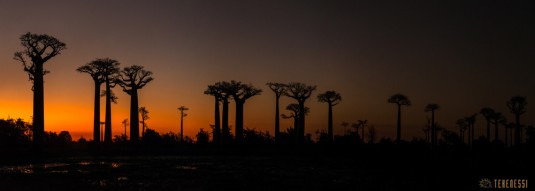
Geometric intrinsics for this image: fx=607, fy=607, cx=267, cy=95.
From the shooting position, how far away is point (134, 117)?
6588 cm

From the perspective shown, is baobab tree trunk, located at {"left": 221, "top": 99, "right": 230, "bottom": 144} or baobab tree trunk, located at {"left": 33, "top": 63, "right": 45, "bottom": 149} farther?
baobab tree trunk, located at {"left": 221, "top": 99, "right": 230, "bottom": 144}

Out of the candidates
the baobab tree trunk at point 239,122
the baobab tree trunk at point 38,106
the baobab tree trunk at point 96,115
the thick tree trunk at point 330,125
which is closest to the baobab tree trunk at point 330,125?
the thick tree trunk at point 330,125

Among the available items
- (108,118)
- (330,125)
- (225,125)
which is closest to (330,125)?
(330,125)

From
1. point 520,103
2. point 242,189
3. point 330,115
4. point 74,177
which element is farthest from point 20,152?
point 520,103

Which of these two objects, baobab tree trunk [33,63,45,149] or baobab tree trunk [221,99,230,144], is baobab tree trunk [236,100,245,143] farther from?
baobab tree trunk [33,63,45,149]

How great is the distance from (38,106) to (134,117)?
53.7 feet

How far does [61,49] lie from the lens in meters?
51.9

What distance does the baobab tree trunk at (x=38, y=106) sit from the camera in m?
49.3

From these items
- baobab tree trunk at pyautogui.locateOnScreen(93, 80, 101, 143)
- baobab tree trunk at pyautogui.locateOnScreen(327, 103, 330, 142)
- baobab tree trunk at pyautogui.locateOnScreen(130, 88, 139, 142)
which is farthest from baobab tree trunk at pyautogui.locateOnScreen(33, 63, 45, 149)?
baobab tree trunk at pyautogui.locateOnScreen(327, 103, 330, 142)

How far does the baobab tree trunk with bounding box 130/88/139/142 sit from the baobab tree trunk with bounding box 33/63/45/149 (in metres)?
14.3

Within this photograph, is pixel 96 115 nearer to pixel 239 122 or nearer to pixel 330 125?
pixel 239 122

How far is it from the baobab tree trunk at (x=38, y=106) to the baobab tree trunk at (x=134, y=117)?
46.9ft

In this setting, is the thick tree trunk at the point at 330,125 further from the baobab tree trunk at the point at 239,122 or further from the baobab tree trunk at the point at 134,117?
the baobab tree trunk at the point at 134,117

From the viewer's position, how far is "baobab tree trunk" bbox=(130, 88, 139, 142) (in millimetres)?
64137
